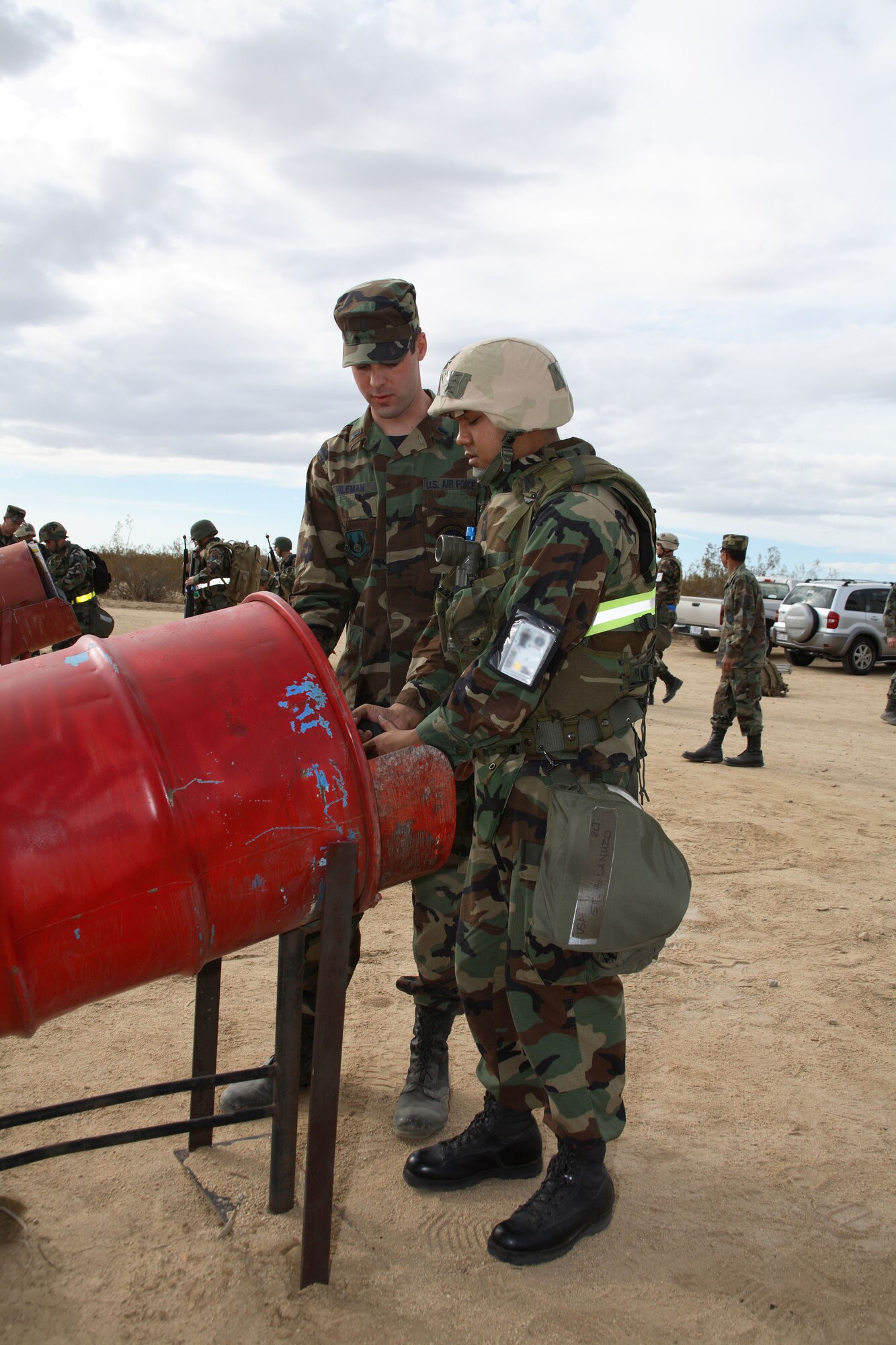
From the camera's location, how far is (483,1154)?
2557 mm

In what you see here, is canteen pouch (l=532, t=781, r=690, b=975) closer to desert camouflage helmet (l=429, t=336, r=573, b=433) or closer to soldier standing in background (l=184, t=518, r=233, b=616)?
desert camouflage helmet (l=429, t=336, r=573, b=433)

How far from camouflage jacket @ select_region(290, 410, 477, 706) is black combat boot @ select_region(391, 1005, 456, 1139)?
3.03ft

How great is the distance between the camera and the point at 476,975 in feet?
8.23

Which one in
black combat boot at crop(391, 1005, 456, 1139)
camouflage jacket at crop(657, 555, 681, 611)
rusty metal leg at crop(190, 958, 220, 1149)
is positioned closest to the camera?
rusty metal leg at crop(190, 958, 220, 1149)

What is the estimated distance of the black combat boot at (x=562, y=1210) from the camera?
2.23 meters

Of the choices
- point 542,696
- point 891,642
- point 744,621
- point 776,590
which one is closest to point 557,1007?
point 542,696

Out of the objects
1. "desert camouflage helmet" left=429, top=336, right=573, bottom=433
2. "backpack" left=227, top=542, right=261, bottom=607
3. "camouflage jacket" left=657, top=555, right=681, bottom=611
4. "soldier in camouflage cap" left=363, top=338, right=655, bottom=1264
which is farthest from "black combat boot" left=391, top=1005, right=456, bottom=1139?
"backpack" left=227, top=542, right=261, bottom=607

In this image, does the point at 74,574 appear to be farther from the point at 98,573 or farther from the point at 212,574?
the point at 212,574

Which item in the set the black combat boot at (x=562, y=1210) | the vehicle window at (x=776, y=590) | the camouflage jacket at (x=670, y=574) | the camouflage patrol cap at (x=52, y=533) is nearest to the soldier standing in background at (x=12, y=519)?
the camouflage patrol cap at (x=52, y=533)

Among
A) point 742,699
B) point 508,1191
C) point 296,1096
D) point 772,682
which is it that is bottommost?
point 508,1191

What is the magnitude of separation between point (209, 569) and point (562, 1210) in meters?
9.39

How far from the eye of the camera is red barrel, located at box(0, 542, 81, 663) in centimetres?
356

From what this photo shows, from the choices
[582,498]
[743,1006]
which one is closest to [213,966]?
[582,498]

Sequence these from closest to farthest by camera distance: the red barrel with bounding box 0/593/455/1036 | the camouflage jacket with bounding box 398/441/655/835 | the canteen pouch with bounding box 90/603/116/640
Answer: the red barrel with bounding box 0/593/455/1036 → the camouflage jacket with bounding box 398/441/655/835 → the canteen pouch with bounding box 90/603/116/640
